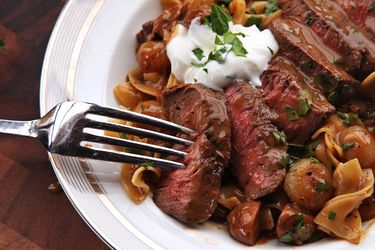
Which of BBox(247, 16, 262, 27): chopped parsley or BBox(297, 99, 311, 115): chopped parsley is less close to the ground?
BBox(247, 16, 262, 27): chopped parsley

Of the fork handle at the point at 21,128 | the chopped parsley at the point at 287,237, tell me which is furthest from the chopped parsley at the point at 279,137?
the fork handle at the point at 21,128

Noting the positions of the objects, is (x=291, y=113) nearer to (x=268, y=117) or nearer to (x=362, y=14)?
(x=268, y=117)

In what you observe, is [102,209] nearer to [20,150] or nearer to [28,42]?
[20,150]

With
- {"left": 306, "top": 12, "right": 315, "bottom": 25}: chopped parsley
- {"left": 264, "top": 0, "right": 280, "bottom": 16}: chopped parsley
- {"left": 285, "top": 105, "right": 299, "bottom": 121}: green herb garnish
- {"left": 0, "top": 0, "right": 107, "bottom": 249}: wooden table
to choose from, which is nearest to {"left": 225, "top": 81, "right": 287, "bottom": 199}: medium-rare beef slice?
{"left": 285, "top": 105, "right": 299, "bottom": 121}: green herb garnish

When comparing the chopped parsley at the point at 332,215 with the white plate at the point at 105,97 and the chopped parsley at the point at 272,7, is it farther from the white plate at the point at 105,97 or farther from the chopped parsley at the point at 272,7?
the chopped parsley at the point at 272,7

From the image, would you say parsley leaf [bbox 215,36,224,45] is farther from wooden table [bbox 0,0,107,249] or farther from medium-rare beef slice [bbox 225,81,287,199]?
wooden table [bbox 0,0,107,249]

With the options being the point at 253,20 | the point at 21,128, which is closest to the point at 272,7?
the point at 253,20

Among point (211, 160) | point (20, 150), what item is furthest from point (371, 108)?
point (20, 150)
